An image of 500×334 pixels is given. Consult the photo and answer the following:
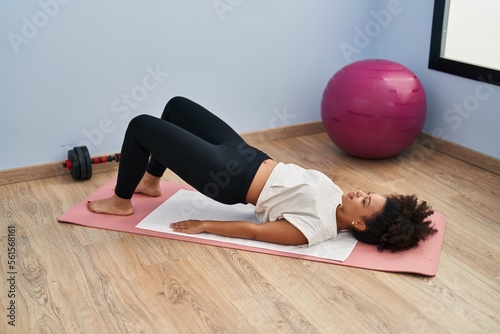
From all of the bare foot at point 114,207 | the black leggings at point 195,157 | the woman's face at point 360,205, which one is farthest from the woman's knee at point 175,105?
the woman's face at point 360,205

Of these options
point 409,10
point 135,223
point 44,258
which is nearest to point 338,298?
point 135,223

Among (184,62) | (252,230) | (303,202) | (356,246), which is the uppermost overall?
(184,62)

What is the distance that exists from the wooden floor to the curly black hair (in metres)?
0.14

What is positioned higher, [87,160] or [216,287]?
[87,160]

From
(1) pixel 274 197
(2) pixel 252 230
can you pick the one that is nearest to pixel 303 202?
(1) pixel 274 197

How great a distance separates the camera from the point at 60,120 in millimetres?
2570

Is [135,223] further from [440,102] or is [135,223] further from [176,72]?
[440,102]

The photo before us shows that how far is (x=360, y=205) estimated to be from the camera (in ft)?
6.40

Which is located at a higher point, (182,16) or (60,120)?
(182,16)

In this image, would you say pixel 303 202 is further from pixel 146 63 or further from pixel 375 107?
pixel 146 63

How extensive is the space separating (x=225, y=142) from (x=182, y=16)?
0.90 meters

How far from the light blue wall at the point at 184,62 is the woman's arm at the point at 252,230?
891mm

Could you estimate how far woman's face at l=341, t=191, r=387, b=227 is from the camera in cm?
193

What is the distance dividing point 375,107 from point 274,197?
0.97 meters
